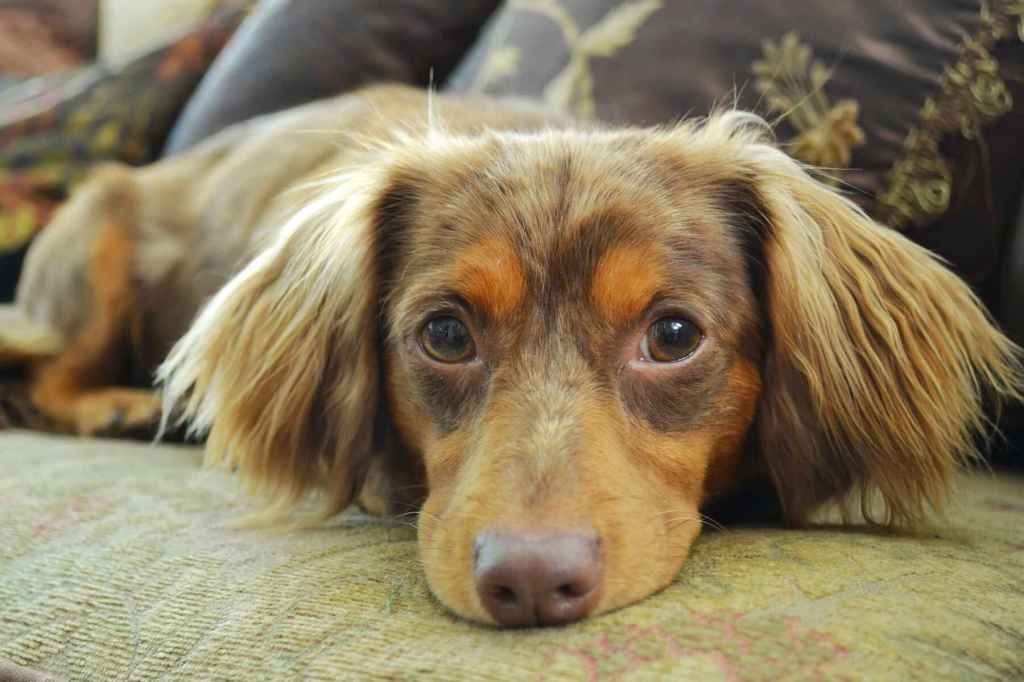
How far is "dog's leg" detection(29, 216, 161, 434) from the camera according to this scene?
3035 mm

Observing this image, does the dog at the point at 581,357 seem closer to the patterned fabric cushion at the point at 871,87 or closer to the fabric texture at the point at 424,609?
the fabric texture at the point at 424,609

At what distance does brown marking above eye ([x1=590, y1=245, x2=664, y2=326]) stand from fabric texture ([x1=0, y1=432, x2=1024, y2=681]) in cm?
38

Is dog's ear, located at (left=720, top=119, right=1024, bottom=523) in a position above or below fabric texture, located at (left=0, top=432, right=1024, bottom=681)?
above

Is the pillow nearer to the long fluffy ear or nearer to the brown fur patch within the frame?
the brown fur patch

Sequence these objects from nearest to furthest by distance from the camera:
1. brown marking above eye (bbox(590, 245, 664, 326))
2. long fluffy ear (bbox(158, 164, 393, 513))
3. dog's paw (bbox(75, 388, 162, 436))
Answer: brown marking above eye (bbox(590, 245, 664, 326)) → long fluffy ear (bbox(158, 164, 393, 513)) → dog's paw (bbox(75, 388, 162, 436))

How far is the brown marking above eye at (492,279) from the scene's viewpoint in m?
1.60

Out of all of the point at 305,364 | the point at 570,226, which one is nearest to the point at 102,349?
the point at 305,364

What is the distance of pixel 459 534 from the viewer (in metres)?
1.34

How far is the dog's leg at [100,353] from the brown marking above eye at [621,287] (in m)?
1.84

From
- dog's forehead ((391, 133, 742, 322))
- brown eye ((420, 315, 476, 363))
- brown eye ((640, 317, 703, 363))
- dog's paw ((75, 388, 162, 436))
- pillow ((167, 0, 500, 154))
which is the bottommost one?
dog's paw ((75, 388, 162, 436))

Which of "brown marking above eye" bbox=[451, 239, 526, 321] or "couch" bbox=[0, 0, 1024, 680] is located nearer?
"couch" bbox=[0, 0, 1024, 680]

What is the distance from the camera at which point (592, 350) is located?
1562 millimetres

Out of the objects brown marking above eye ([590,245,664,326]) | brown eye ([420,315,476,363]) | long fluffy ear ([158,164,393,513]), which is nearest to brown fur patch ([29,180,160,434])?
long fluffy ear ([158,164,393,513])

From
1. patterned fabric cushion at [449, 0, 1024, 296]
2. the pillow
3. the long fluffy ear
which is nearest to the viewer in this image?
the long fluffy ear
